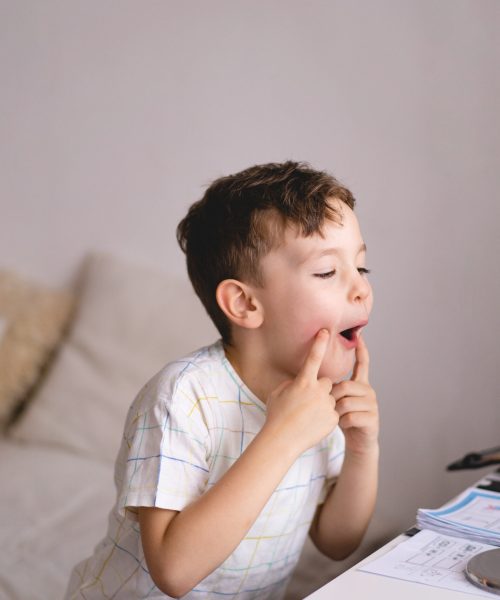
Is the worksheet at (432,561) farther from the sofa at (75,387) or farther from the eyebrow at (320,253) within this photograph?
the sofa at (75,387)

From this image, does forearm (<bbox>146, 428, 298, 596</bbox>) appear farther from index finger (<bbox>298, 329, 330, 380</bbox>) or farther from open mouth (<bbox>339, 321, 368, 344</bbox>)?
open mouth (<bbox>339, 321, 368, 344</bbox>)

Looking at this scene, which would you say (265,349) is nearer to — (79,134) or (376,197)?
(376,197)

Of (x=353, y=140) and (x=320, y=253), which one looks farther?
(x=353, y=140)

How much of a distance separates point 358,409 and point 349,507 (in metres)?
0.17

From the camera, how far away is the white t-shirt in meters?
0.97

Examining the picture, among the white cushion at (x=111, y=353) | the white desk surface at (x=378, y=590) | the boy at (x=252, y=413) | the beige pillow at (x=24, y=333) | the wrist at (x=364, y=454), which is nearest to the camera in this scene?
the white desk surface at (x=378, y=590)

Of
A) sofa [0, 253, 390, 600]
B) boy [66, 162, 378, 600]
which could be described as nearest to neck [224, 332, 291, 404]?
boy [66, 162, 378, 600]

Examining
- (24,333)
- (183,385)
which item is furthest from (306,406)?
(24,333)

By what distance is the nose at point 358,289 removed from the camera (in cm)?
103

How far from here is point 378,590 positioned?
84 cm

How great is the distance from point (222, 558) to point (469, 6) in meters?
1.24

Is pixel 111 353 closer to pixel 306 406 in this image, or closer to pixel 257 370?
pixel 257 370

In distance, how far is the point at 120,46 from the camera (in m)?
2.34

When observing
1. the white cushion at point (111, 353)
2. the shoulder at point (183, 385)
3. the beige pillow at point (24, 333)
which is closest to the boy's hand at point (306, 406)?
the shoulder at point (183, 385)
